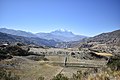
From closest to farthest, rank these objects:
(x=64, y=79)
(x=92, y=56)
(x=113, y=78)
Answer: (x=113, y=78), (x=64, y=79), (x=92, y=56)

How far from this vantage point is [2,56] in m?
41.2

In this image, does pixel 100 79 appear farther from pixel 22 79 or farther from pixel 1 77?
pixel 22 79

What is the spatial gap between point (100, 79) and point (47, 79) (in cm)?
1352

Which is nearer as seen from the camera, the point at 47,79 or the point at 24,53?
the point at 47,79

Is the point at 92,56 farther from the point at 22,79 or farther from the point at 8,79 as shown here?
the point at 8,79

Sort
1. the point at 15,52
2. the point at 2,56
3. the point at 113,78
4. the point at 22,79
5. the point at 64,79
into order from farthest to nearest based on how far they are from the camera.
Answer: the point at 15,52 → the point at 2,56 → the point at 22,79 → the point at 64,79 → the point at 113,78

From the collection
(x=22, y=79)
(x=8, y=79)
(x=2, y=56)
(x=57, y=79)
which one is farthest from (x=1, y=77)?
(x=2, y=56)

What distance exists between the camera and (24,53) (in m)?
52.8

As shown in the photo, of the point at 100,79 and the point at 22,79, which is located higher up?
the point at 100,79

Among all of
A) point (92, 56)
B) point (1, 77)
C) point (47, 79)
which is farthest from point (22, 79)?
point (92, 56)

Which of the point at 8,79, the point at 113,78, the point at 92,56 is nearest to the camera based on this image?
the point at 113,78

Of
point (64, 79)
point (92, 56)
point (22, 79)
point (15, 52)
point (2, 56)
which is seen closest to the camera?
point (64, 79)

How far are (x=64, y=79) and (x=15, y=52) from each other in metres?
37.3

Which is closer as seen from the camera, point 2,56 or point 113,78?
point 113,78
